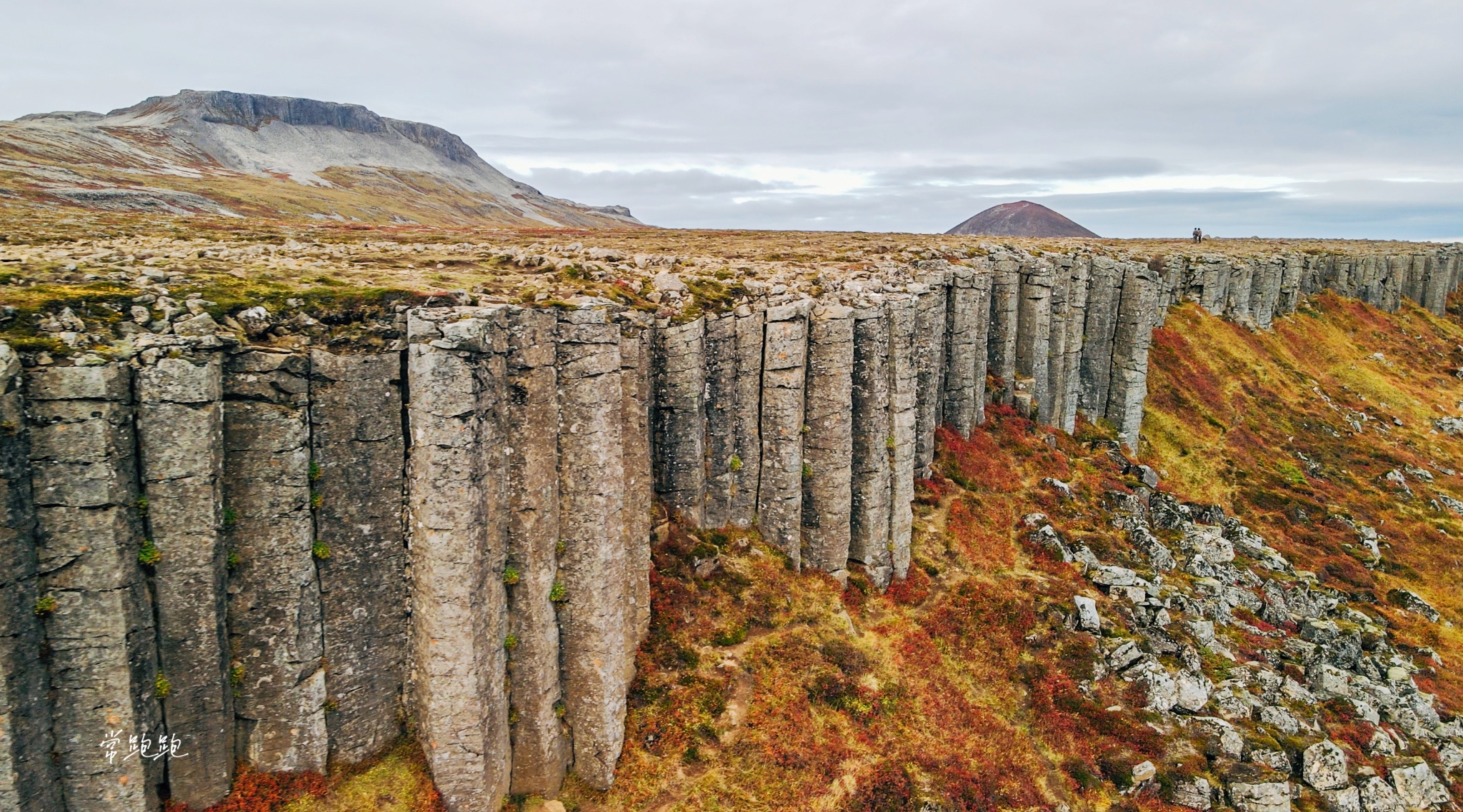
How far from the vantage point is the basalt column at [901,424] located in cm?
3484

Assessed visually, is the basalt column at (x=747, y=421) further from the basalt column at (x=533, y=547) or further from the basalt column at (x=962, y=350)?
the basalt column at (x=962, y=350)

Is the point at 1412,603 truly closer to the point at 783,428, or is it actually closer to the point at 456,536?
the point at 783,428

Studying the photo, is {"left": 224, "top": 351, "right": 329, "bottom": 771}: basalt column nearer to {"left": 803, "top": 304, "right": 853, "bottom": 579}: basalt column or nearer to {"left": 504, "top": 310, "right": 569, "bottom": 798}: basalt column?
{"left": 504, "top": 310, "right": 569, "bottom": 798}: basalt column

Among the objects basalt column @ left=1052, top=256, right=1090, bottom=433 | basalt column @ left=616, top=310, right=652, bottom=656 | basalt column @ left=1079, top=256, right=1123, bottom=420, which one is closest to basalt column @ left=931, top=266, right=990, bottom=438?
basalt column @ left=1052, top=256, right=1090, bottom=433

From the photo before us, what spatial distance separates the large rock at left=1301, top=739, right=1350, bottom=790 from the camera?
28.4m

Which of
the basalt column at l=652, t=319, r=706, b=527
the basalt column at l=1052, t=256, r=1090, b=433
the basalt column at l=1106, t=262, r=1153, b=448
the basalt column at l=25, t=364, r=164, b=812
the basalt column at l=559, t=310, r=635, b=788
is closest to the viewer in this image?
the basalt column at l=25, t=364, r=164, b=812

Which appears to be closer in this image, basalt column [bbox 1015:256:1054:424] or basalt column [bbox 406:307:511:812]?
basalt column [bbox 406:307:511:812]

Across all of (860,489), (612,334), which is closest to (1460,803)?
(860,489)

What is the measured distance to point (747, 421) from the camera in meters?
30.9

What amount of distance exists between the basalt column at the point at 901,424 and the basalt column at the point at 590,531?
53.9 feet

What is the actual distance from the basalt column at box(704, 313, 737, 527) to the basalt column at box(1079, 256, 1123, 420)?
40.7m

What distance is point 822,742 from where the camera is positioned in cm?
2566

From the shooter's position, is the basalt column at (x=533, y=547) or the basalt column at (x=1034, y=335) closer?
the basalt column at (x=533, y=547)

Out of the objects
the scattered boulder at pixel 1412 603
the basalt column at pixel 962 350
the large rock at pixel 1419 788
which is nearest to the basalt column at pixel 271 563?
the basalt column at pixel 962 350
